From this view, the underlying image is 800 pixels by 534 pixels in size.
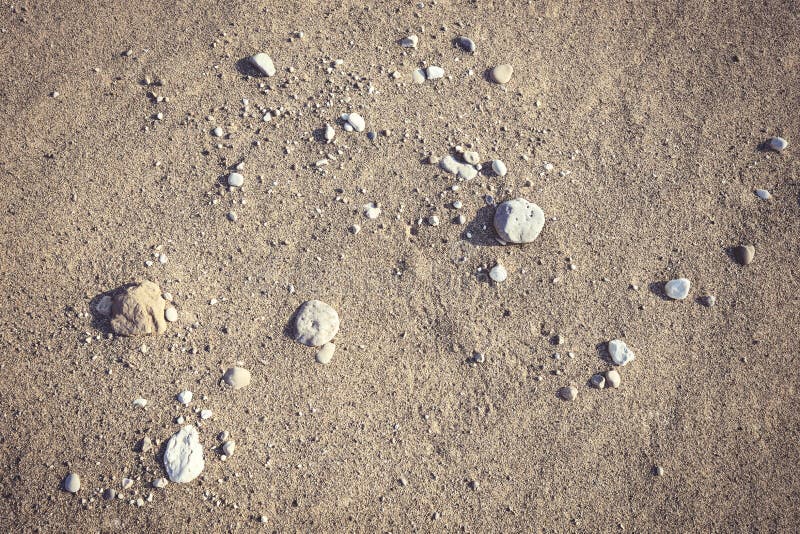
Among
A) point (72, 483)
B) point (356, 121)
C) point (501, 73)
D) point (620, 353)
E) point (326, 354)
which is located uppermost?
point (501, 73)

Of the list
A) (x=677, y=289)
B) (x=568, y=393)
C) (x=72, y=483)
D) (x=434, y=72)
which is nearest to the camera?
(x=72, y=483)

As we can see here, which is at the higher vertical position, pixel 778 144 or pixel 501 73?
pixel 501 73

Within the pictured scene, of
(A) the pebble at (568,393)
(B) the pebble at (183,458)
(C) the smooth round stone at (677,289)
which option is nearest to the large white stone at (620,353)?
(A) the pebble at (568,393)

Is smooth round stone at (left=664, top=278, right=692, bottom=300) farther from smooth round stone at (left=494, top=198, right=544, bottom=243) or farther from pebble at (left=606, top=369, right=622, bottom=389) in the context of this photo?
smooth round stone at (left=494, top=198, right=544, bottom=243)

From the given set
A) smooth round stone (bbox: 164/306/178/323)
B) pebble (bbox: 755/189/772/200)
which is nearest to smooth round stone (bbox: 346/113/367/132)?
smooth round stone (bbox: 164/306/178/323)

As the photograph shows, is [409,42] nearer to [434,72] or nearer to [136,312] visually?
[434,72]

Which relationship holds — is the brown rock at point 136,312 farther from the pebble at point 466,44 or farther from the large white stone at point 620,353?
the large white stone at point 620,353

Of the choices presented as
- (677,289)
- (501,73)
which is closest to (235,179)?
(501,73)
